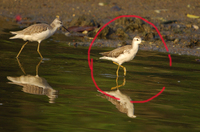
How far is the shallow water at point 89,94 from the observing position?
5.89 meters

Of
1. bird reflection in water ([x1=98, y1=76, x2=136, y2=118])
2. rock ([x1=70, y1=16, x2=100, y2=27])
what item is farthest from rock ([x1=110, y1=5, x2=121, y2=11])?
bird reflection in water ([x1=98, y1=76, x2=136, y2=118])

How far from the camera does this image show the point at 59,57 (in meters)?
11.6

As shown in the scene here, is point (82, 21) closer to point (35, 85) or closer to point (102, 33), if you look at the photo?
point (102, 33)

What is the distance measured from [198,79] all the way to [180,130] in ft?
13.8

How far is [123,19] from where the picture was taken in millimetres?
18484

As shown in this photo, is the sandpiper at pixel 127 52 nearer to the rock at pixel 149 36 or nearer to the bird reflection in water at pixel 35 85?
the bird reflection in water at pixel 35 85

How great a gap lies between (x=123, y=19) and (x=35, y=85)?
1114cm

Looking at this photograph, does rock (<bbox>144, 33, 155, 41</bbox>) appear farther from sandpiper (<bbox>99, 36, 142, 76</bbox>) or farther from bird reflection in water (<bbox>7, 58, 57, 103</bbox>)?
bird reflection in water (<bbox>7, 58, 57, 103</bbox>)

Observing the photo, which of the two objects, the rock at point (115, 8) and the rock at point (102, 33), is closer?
the rock at point (102, 33)

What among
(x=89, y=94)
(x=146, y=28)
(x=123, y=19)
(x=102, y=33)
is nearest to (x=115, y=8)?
(x=123, y=19)

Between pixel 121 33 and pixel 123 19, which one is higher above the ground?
pixel 123 19

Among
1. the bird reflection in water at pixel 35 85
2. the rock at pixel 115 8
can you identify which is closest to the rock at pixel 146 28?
the rock at pixel 115 8

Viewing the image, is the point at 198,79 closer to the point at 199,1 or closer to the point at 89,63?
the point at 89,63

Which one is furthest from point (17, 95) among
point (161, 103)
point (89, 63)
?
point (89, 63)
